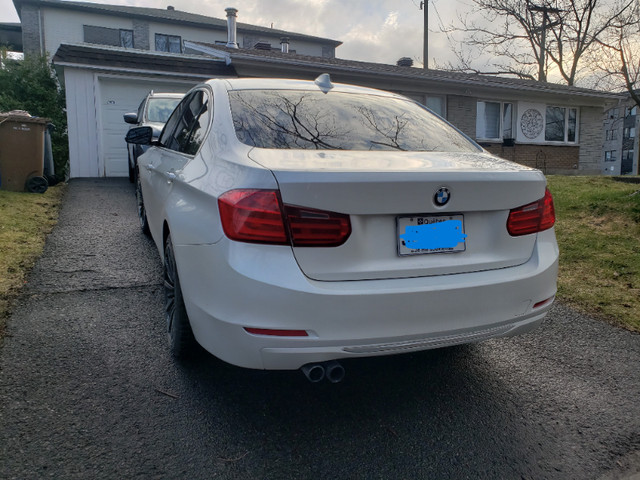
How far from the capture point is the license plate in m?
2.17

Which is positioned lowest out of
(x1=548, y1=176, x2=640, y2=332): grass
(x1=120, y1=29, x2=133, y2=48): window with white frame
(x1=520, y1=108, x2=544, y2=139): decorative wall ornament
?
(x1=548, y1=176, x2=640, y2=332): grass

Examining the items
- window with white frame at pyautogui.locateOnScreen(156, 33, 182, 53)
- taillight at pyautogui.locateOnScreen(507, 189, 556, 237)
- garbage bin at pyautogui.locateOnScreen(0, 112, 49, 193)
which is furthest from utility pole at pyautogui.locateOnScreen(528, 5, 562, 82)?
taillight at pyautogui.locateOnScreen(507, 189, 556, 237)

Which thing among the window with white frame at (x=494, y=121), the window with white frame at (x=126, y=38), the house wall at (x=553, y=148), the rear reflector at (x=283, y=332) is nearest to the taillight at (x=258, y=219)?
the rear reflector at (x=283, y=332)

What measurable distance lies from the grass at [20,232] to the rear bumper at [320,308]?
1925 mm

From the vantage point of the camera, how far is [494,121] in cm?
1830

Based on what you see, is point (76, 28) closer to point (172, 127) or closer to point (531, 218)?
point (172, 127)

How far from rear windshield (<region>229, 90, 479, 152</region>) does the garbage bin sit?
673 centimetres

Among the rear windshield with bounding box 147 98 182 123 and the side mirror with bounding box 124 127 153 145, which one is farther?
the rear windshield with bounding box 147 98 182 123

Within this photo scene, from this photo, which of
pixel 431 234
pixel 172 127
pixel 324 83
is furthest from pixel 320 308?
pixel 172 127

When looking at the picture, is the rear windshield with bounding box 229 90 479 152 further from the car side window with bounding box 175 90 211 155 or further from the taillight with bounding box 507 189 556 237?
the taillight with bounding box 507 189 556 237

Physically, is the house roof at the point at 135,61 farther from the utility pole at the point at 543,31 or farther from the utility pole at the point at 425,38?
the utility pole at the point at 543,31

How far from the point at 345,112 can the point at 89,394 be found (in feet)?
6.72

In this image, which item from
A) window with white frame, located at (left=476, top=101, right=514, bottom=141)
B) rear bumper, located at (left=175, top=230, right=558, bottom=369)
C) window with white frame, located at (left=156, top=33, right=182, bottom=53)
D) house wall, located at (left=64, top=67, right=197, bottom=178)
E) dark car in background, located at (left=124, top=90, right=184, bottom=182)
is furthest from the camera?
window with white frame, located at (left=156, top=33, right=182, bottom=53)

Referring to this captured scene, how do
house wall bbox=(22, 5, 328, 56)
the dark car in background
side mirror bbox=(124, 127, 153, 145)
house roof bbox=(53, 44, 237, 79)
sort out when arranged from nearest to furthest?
side mirror bbox=(124, 127, 153, 145)
the dark car in background
house roof bbox=(53, 44, 237, 79)
house wall bbox=(22, 5, 328, 56)
